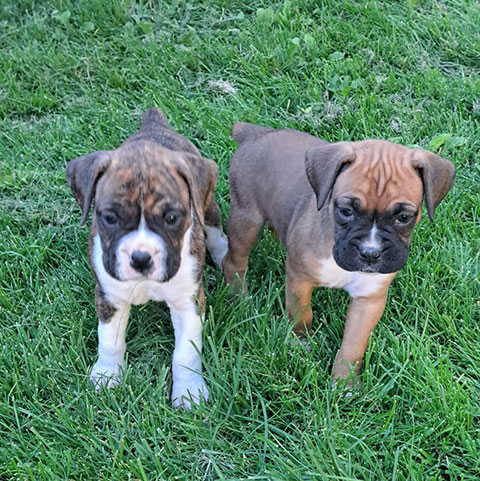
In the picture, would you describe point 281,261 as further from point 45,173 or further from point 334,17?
point 334,17

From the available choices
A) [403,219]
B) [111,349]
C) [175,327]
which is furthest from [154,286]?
[403,219]

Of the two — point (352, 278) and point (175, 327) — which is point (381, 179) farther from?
point (175, 327)

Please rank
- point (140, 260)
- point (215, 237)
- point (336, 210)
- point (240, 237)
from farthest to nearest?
1. point (215, 237)
2. point (240, 237)
3. point (336, 210)
4. point (140, 260)

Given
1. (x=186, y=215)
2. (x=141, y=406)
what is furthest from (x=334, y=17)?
(x=141, y=406)

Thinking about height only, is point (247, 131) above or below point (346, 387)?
above

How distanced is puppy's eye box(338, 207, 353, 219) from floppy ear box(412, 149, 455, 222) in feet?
1.55

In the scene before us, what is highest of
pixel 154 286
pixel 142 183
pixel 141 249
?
pixel 142 183

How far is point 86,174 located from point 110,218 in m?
0.36

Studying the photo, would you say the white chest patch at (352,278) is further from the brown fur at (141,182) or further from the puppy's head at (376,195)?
the brown fur at (141,182)

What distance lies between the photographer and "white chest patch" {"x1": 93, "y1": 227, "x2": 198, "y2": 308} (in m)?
4.81

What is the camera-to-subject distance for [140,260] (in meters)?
4.23

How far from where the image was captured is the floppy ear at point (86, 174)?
14.7 ft

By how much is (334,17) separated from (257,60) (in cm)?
115

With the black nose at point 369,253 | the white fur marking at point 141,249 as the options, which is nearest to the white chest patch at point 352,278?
the black nose at point 369,253
